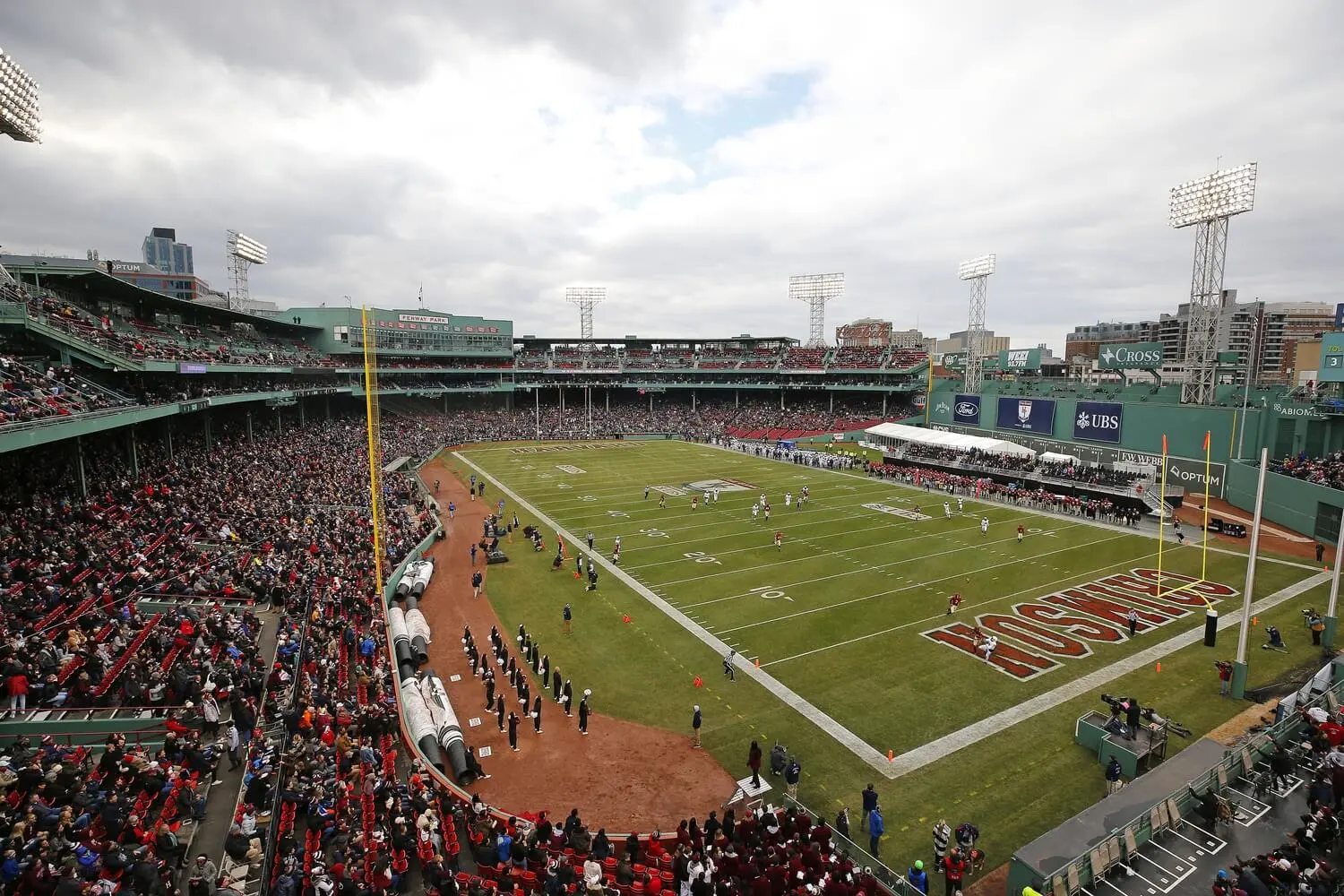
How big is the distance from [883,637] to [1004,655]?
3703mm

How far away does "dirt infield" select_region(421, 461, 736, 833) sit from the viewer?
14625 mm

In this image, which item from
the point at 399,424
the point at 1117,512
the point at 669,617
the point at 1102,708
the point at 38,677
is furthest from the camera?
the point at 399,424

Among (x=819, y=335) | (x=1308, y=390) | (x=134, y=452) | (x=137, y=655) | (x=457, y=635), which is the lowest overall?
(x=457, y=635)

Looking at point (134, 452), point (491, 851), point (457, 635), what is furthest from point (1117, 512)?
point (134, 452)

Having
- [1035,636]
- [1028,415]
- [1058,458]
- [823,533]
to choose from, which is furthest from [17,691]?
[1028,415]

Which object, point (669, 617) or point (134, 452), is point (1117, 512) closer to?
point (669, 617)

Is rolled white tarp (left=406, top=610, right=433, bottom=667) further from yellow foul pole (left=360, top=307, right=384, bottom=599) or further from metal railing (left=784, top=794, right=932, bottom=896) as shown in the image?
metal railing (left=784, top=794, right=932, bottom=896)

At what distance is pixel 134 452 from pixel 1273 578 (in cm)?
5065

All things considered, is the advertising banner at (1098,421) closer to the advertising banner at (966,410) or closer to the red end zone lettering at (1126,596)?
the advertising banner at (966,410)

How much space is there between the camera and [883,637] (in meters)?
23.0

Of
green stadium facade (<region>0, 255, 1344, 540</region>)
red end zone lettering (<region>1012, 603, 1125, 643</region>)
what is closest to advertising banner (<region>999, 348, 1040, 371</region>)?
green stadium facade (<region>0, 255, 1344, 540</region>)

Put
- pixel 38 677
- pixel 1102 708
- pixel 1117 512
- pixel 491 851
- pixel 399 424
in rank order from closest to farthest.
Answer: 1. pixel 491 851
2. pixel 38 677
3. pixel 1102 708
4. pixel 1117 512
5. pixel 399 424

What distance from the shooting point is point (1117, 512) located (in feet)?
128

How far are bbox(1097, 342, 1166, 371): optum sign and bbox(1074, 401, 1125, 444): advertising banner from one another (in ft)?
19.3
